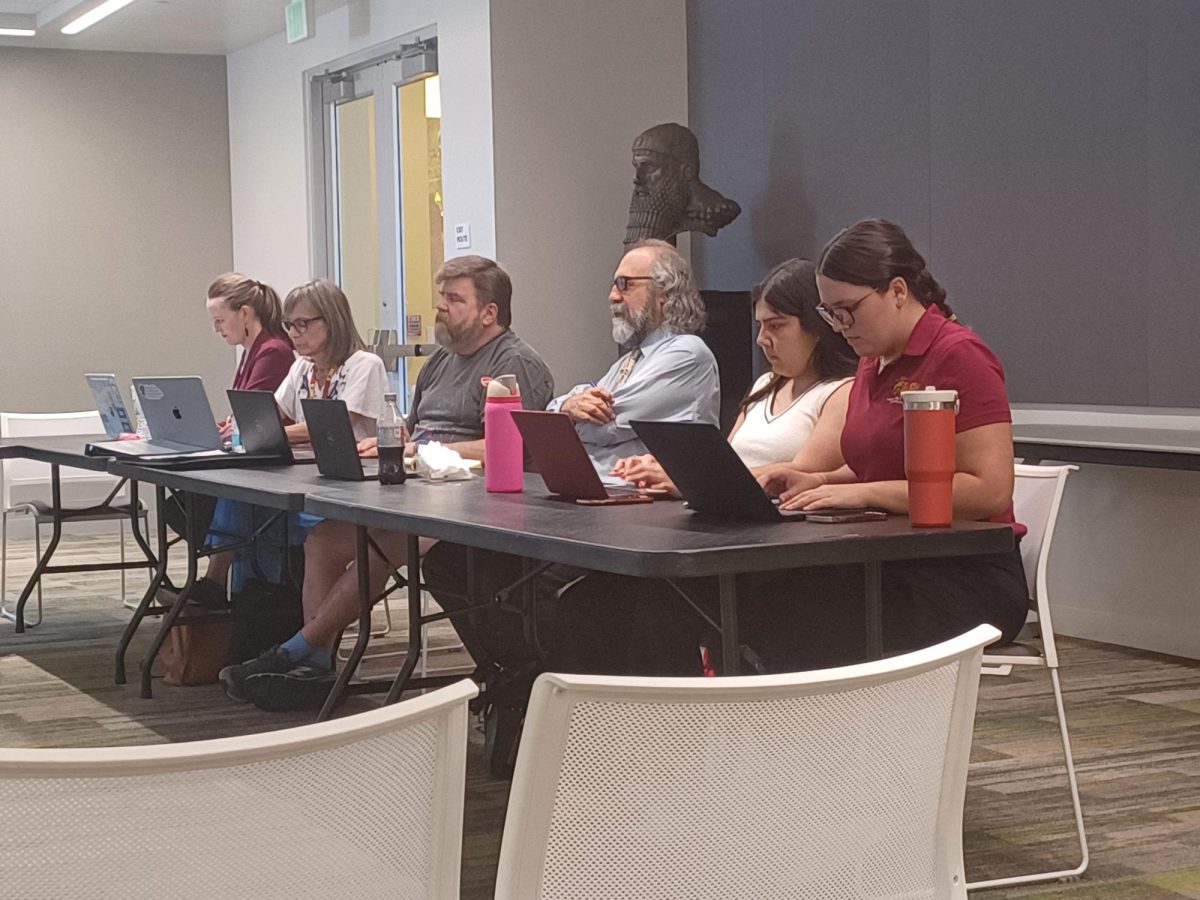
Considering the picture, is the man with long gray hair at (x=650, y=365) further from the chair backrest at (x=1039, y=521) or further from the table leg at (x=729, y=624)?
the table leg at (x=729, y=624)

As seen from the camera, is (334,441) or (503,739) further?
(334,441)

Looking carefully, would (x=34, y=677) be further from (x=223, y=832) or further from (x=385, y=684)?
(x=223, y=832)

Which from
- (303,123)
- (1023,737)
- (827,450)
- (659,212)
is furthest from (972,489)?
(303,123)

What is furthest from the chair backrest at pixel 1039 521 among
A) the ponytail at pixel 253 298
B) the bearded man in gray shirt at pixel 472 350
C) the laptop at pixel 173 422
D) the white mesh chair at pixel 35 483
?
the white mesh chair at pixel 35 483

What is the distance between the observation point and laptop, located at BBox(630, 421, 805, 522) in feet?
8.19

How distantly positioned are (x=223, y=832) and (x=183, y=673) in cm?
377

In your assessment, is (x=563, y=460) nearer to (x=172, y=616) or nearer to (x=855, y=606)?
(x=855, y=606)

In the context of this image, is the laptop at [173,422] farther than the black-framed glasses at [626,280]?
Yes

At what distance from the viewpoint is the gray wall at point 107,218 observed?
9133 millimetres

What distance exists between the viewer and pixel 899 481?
2.74m

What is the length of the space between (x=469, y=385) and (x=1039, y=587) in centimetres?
197

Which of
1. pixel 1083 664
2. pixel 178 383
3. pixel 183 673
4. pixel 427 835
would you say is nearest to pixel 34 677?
pixel 183 673

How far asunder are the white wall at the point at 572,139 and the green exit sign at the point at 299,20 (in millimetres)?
1517

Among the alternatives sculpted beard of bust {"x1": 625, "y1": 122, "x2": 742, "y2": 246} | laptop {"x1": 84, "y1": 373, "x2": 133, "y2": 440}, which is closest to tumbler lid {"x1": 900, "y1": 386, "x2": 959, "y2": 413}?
laptop {"x1": 84, "y1": 373, "x2": 133, "y2": 440}
